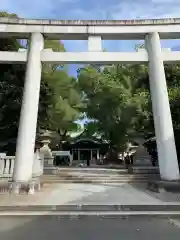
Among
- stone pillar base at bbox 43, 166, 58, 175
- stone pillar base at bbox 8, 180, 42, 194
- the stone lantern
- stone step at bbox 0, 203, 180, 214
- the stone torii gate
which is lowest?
stone step at bbox 0, 203, 180, 214

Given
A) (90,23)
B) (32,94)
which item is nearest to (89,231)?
(32,94)

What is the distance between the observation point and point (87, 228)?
4.39m

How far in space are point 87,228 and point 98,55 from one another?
23.0 feet

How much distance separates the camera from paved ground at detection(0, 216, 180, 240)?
3961mm

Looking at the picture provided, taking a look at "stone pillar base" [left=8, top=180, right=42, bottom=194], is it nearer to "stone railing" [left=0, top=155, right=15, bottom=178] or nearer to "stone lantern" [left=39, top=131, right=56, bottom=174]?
"stone railing" [left=0, top=155, right=15, bottom=178]

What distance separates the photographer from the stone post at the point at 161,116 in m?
8.81

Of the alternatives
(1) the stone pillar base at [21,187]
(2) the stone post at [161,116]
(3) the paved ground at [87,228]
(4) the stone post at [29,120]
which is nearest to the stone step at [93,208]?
(3) the paved ground at [87,228]

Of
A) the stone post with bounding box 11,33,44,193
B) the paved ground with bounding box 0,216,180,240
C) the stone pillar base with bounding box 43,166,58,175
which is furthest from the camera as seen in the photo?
the stone pillar base with bounding box 43,166,58,175

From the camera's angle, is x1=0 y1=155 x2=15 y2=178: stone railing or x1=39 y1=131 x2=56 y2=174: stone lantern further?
x1=39 y1=131 x2=56 y2=174: stone lantern

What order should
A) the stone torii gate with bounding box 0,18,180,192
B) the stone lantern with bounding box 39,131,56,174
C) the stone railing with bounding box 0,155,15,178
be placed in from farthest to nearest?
1. the stone lantern with bounding box 39,131,56,174
2. the stone railing with bounding box 0,155,15,178
3. the stone torii gate with bounding box 0,18,180,192

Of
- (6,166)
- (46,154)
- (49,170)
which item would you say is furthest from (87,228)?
(46,154)

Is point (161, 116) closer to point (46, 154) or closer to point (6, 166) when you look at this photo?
point (6, 166)

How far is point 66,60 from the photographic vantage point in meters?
9.74

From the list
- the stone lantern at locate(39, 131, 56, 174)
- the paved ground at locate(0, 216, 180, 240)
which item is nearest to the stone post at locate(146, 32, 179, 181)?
the paved ground at locate(0, 216, 180, 240)
